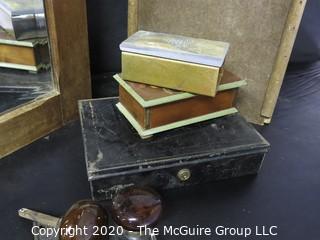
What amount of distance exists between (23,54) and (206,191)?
462mm

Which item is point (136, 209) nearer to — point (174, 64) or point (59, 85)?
point (174, 64)

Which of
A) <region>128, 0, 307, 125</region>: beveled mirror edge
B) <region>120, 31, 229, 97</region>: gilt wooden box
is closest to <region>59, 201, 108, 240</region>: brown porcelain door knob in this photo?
<region>120, 31, 229, 97</region>: gilt wooden box

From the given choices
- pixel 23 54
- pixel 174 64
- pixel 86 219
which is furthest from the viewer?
pixel 23 54

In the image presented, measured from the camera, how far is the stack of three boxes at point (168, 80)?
550 millimetres

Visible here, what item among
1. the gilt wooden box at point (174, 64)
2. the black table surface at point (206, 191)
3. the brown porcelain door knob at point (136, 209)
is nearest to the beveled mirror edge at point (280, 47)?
the black table surface at point (206, 191)

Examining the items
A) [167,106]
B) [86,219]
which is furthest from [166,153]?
[86,219]

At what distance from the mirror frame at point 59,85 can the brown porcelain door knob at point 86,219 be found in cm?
31

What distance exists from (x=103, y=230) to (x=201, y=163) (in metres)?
0.23

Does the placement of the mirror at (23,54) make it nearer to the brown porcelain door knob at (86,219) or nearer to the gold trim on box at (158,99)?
the gold trim on box at (158,99)

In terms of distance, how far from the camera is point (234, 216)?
1.82 feet

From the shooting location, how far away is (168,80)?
1.86 ft

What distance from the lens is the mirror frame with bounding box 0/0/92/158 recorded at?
64 centimetres

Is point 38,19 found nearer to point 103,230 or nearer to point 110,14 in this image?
point 110,14

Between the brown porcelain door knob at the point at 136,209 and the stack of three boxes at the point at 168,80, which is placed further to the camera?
the stack of three boxes at the point at 168,80
